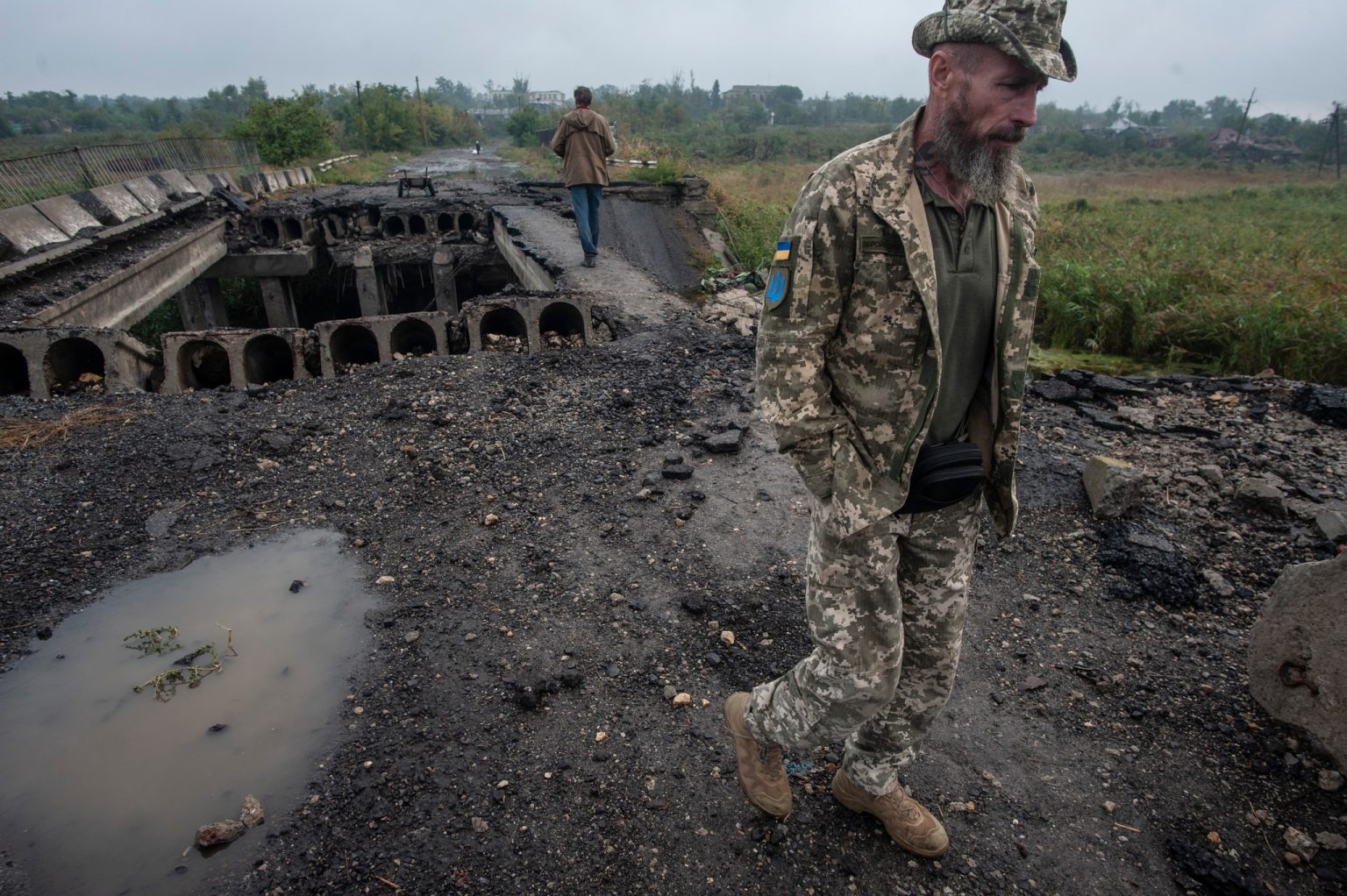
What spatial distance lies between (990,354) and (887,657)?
2.41 ft

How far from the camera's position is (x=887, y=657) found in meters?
1.74

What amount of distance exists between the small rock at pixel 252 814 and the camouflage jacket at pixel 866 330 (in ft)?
5.89

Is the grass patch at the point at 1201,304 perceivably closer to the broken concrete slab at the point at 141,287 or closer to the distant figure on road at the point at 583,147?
the distant figure on road at the point at 583,147

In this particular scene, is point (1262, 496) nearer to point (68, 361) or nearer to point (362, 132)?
point (68, 361)

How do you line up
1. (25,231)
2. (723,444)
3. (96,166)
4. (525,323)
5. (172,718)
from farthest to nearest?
(96,166) → (25,231) → (525,323) → (723,444) → (172,718)

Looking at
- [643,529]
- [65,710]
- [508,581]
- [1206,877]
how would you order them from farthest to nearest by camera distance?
[643,529], [508,581], [65,710], [1206,877]

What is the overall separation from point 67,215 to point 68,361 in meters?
5.48

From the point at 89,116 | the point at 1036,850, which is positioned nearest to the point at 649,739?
the point at 1036,850

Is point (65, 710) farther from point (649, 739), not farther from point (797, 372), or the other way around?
point (797, 372)

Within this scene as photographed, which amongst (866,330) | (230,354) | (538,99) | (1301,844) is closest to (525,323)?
(230,354)

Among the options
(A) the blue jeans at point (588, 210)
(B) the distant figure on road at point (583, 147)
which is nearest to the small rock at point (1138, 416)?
(B) the distant figure on road at point (583, 147)

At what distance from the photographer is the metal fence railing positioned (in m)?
12.4

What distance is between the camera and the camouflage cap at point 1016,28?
4.80ft

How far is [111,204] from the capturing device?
1098 centimetres
